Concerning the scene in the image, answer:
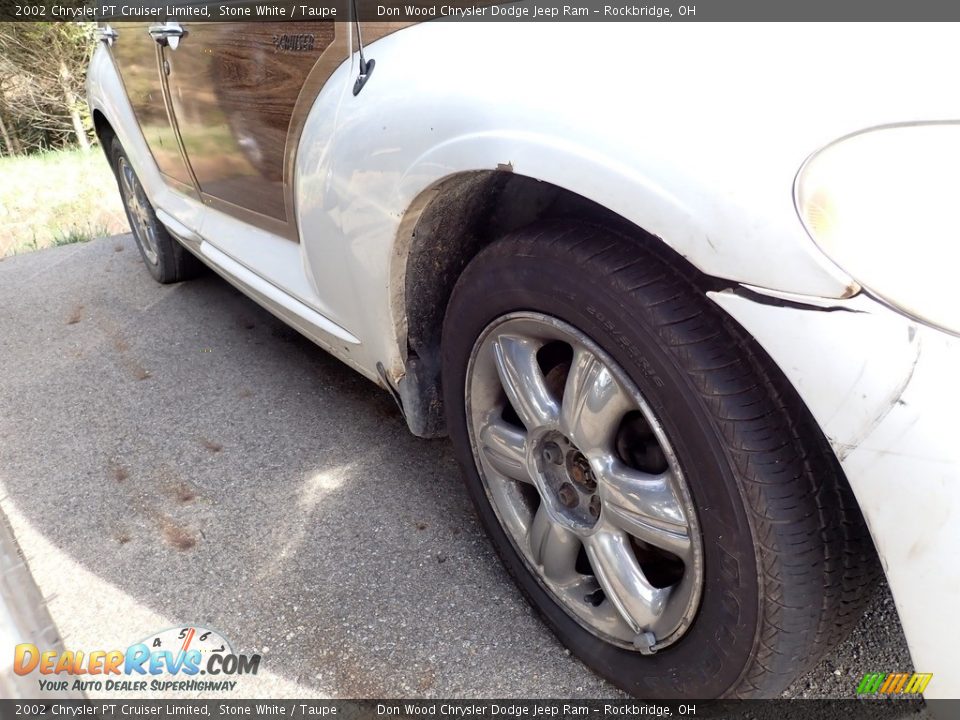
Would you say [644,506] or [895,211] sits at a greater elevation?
[895,211]

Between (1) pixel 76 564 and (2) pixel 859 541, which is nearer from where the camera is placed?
(2) pixel 859 541

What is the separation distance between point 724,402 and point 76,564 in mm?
1917

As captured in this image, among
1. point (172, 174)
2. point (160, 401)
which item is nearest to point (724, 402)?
point (160, 401)

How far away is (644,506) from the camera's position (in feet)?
4.34

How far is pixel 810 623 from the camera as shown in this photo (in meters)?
1.19

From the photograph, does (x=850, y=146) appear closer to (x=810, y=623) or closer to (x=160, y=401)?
(x=810, y=623)

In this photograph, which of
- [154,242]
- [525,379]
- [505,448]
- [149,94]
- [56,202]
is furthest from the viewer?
[56,202]

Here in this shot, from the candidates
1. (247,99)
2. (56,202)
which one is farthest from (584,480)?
(56,202)

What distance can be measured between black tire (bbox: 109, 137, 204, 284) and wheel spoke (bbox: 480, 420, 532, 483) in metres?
2.82

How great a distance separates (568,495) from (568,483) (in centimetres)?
3

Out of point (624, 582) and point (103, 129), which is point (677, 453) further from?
point (103, 129)

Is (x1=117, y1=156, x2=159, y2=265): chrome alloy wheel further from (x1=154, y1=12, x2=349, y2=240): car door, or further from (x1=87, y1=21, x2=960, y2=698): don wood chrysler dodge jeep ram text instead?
(x1=87, y1=21, x2=960, y2=698): don wood chrysler dodge jeep ram text

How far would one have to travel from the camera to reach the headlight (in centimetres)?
89

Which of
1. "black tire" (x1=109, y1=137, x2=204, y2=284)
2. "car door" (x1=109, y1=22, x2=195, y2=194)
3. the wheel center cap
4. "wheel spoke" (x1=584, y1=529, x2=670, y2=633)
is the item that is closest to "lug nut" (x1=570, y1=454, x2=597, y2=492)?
the wheel center cap
